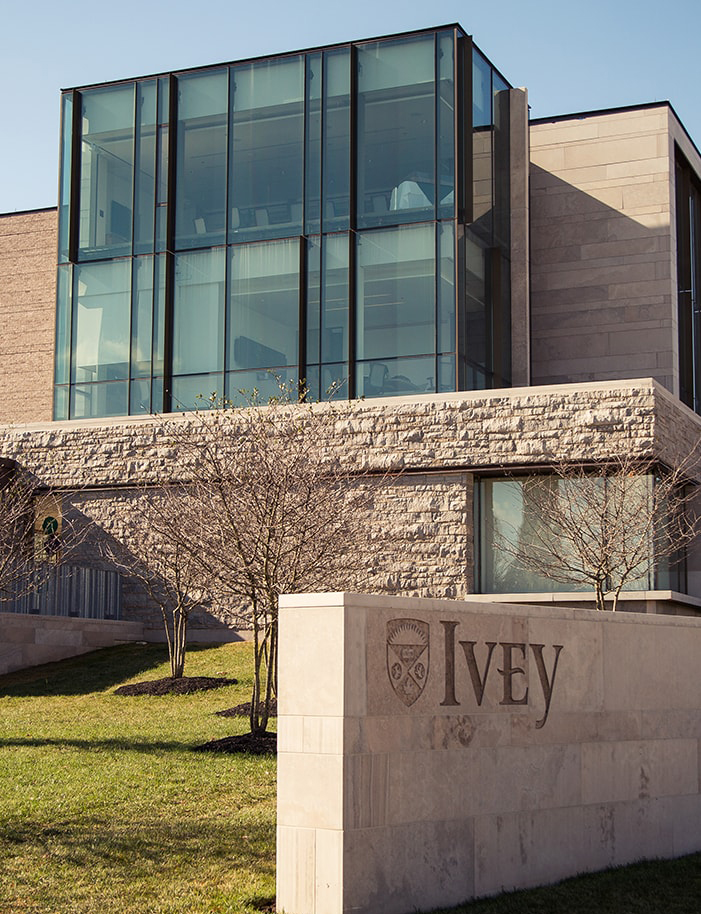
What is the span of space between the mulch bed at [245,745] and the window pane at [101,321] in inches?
695

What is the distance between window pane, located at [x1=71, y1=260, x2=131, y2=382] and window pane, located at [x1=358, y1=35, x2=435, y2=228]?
6647 millimetres

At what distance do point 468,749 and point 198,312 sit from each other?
74.7 ft

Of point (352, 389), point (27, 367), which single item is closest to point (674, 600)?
point (352, 389)

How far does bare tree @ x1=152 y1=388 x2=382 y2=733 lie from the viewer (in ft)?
55.8

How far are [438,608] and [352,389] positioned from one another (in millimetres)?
19650

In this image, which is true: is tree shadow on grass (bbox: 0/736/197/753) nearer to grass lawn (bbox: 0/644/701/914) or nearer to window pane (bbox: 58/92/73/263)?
grass lawn (bbox: 0/644/701/914)

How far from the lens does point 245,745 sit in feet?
48.8

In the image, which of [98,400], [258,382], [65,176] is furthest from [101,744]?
[65,176]

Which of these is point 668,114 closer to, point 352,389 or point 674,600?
point 352,389

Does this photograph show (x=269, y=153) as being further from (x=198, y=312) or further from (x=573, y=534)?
(x=573, y=534)

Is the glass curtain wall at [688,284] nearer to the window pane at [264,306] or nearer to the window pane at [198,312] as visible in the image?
the window pane at [264,306]

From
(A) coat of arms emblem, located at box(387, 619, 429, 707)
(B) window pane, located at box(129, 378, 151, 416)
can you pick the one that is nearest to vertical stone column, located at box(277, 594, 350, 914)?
(A) coat of arms emblem, located at box(387, 619, 429, 707)

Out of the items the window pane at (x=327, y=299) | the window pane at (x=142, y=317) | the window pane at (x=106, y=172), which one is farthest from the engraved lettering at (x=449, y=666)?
the window pane at (x=106, y=172)

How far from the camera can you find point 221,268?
1227 inches
